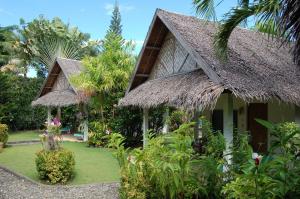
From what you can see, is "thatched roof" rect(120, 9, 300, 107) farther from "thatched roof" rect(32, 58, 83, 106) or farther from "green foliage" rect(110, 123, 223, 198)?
"thatched roof" rect(32, 58, 83, 106)

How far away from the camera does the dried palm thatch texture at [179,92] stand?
9844 millimetres

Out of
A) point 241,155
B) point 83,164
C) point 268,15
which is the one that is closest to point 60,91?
point 83,164

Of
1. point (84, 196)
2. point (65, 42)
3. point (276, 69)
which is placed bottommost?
point (84, 196)

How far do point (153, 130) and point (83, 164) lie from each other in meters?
5.05

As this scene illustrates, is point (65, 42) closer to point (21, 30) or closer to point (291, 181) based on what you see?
point (21, 30)

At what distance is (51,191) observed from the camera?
890 cm

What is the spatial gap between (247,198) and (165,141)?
2536 mm

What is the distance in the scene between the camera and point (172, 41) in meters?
14.0

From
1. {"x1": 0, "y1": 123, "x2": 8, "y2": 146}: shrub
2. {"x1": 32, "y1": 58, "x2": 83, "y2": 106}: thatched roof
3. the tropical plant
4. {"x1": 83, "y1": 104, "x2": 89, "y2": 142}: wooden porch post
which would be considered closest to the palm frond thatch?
the tropical plant

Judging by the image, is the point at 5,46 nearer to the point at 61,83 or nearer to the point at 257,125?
the point at 61,83

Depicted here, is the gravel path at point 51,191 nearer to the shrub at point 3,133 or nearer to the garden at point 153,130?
the garden at point 153,130

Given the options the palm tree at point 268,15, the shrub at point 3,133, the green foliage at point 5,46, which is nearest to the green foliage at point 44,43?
the green foliage at point 5,46

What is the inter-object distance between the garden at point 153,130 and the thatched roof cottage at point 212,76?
0.06 metres

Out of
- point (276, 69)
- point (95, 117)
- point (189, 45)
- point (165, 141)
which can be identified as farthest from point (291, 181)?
point (95, 117)
